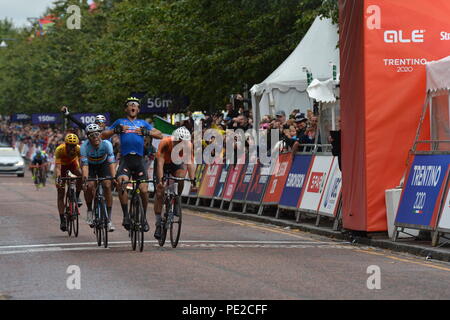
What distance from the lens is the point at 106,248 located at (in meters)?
16.5

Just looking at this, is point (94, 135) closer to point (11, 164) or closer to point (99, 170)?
point (99, 170)

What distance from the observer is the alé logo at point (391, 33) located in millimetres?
17438

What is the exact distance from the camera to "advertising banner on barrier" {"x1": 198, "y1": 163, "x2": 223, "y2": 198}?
27397mm

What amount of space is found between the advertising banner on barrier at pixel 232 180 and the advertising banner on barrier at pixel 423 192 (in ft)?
29.1

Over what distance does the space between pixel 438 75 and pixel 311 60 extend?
10.6 meters

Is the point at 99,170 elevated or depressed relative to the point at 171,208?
elevated

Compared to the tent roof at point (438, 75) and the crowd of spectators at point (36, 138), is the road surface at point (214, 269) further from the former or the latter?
the crowd of spectators at point (36, 138)

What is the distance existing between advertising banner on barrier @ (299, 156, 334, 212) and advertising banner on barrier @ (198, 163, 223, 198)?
6.16 meters

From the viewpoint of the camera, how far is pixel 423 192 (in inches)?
641

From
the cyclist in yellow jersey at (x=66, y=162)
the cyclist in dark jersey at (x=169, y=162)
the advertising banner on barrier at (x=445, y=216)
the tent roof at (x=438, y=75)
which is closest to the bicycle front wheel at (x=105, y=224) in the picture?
the cyclist in dark jersey at (x=169, y=162)

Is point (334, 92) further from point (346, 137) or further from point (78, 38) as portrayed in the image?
point (78, 38)

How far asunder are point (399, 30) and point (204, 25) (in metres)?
18.3

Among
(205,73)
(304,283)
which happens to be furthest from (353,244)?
(205,73)

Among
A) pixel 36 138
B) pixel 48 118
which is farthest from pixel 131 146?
pixel 36 138
